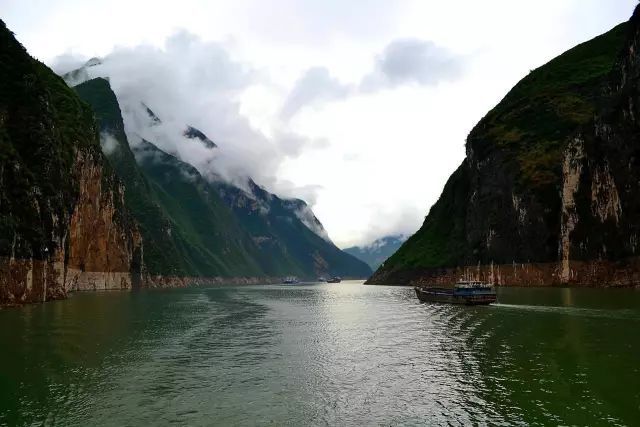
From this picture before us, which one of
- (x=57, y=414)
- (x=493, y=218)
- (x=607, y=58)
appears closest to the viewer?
(x=57, y=414)

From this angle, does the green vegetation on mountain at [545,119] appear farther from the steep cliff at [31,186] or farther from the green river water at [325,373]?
the steep cliff at [31,186]

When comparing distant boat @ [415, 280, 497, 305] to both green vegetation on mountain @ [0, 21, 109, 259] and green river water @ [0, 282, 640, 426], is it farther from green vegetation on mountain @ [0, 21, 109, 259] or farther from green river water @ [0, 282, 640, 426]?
green vegetation on mountain @ [0, 21, 109, 259]

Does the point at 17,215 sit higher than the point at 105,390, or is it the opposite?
the point at 17,215

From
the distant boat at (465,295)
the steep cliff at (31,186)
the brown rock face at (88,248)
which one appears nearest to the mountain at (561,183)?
the distant boat at (465,295)

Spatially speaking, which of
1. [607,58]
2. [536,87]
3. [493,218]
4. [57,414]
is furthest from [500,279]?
[57,414]

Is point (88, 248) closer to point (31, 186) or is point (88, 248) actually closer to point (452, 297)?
point (31, 186)

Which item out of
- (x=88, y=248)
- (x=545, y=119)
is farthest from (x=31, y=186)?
(x=545, y=119)

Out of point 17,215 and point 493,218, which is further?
point 493,218

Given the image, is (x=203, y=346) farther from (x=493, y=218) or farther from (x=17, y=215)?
(x=493, y=218)
